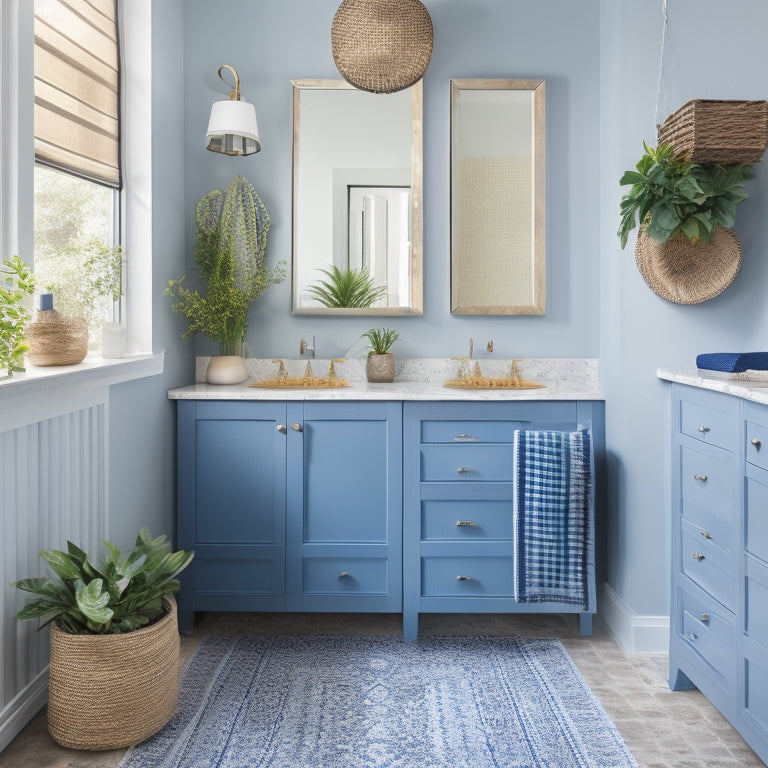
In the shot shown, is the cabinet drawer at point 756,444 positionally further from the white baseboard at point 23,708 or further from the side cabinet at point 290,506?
the white baseboard at point 23,708

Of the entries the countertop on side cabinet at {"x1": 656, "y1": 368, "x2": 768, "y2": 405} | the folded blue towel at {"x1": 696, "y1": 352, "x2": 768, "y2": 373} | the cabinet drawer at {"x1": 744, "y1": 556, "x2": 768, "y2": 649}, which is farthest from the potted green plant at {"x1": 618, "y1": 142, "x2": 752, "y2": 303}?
the cabinet drawer at {"x1": 744, "y1": 556, "x2": 768, "y2": 649}

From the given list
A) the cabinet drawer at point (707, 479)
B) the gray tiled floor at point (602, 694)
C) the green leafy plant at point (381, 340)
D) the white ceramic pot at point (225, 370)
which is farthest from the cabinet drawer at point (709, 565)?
the white ceramic pot at point (225, 370)

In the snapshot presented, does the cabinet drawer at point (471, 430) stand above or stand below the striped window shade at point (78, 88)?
below

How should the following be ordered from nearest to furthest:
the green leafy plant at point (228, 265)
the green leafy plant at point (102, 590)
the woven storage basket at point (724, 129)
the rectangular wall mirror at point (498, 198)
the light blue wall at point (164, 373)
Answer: the green leafy plant at point (102, 590), the woven storage basket at point (724, 129), the light blue wall at point (164, 373), the green leafy plant at point (228, 265), the rectangular wall mirror at point (498, 198)

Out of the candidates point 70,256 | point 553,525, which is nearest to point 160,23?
point 70,256

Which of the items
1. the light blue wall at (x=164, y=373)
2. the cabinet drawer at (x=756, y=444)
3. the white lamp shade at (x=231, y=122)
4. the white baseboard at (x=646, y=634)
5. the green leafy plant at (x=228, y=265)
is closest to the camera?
the cabinet drawer at (x=756, y=444)

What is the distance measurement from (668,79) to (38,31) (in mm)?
2067

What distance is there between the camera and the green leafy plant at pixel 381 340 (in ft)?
10.1

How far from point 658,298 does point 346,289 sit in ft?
4.17

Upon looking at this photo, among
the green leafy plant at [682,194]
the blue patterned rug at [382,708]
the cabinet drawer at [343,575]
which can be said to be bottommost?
the blue patterned rug at [382,708]

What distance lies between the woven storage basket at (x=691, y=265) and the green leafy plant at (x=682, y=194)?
0.28 feet

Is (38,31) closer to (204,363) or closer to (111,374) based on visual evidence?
(111,374)

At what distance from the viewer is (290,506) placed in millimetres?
2744

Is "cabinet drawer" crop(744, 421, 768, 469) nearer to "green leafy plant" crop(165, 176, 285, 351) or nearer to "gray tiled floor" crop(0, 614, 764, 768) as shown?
"gray tiled floor" crop(0, 614, 764, 768)
